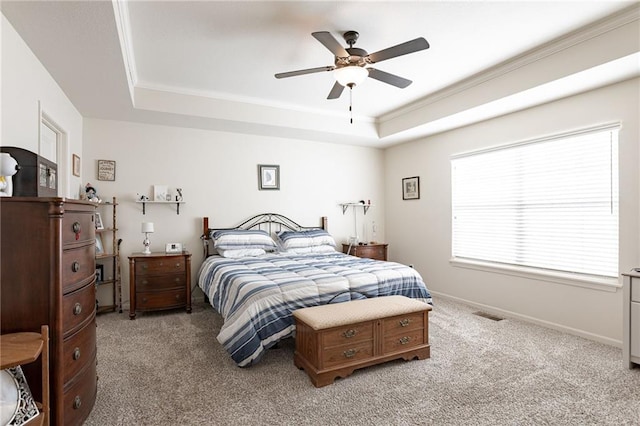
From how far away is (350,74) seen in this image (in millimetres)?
2908

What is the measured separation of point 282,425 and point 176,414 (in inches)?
27.1

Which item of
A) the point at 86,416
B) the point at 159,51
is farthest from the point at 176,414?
the point at 159,51

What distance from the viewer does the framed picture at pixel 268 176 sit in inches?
211

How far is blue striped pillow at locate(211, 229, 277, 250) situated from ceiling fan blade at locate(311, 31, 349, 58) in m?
2.81

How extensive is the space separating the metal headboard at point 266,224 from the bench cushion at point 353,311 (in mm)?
2594

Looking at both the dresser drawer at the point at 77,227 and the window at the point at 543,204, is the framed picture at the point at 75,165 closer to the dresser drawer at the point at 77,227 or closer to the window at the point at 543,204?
the dresser drawer at the point at 77,227

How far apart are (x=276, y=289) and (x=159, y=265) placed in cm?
211

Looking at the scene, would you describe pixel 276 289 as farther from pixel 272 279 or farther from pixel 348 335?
pixel 348 335

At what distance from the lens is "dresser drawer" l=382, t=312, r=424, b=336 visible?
9.22 ft

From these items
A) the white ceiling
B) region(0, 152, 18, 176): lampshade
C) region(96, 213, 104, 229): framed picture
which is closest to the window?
the white ceiling

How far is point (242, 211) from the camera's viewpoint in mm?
5254

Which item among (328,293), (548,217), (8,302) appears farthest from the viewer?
(548,217)

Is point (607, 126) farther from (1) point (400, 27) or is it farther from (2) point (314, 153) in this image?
(2) point (314, 153)

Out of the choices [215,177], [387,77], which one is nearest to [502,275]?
[387,77]
